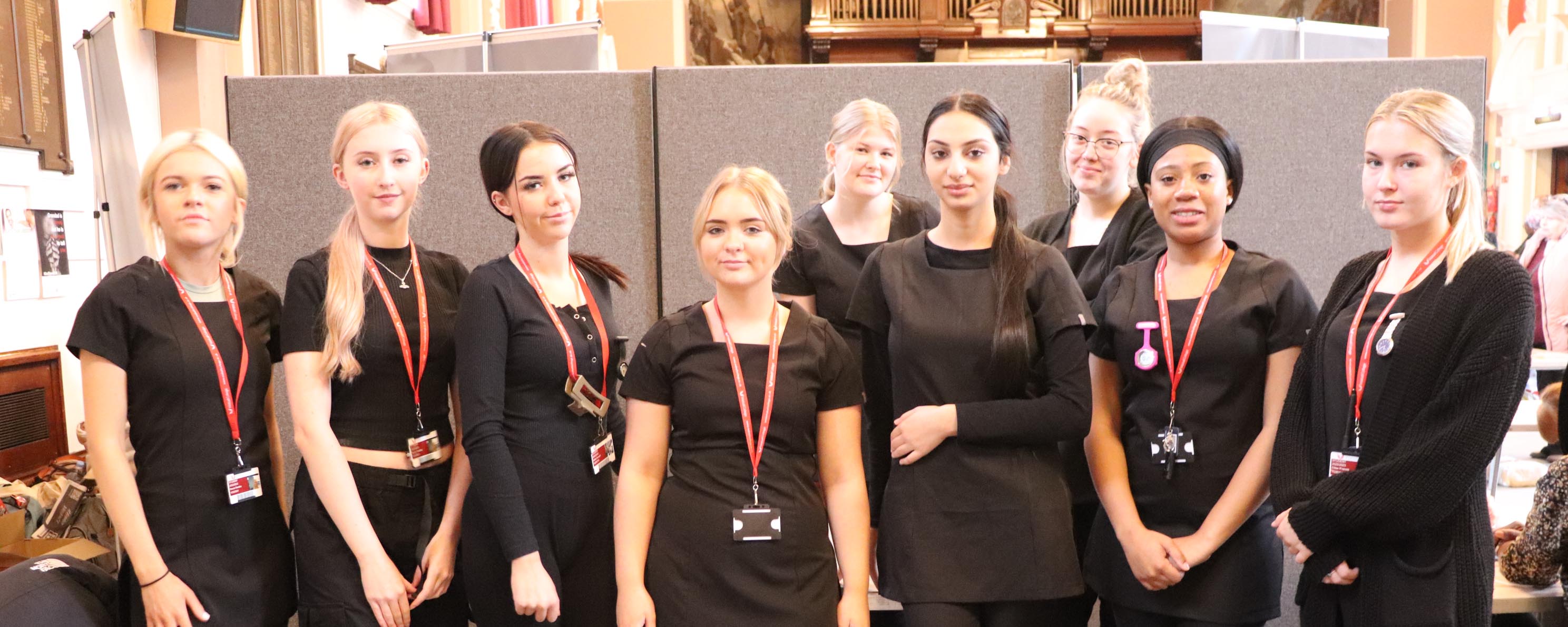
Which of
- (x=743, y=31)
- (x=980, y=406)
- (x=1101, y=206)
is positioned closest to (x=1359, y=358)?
(x=980, y=406)

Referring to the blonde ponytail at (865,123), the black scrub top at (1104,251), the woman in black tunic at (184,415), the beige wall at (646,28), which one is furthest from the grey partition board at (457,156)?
the beige wall at (646,28)

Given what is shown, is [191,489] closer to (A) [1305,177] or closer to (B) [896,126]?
(B) [896,126]

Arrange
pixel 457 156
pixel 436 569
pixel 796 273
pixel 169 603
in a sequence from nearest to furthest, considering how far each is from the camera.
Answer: pixel 169 603 < pixel 436 569 < pixel 796 273 < pixel 457 156

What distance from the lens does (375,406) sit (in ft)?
6.48

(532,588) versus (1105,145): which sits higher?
(1105,145)

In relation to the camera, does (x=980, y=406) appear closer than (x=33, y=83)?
Yes

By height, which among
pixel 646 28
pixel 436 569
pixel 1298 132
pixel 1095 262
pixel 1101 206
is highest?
pixel 646 28

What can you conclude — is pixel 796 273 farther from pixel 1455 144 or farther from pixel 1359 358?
pixel 1455 144

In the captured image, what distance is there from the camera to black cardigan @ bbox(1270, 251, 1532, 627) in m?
1.64

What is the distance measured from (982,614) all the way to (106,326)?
160 cm

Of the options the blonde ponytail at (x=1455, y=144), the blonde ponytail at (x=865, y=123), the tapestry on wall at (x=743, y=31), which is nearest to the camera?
the blonde ponytail at (x=1455, y=144)

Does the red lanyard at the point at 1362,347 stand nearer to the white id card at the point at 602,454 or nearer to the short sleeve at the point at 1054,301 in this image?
the short sleeve at the point at 1054,301

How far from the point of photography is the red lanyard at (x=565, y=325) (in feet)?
6.31

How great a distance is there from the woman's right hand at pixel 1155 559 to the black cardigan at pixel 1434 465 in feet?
0.66
